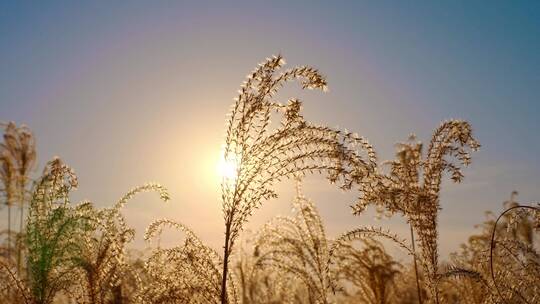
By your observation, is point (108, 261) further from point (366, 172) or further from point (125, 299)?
point (125, 299)

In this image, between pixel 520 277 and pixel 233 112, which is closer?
→ pixel 233 112

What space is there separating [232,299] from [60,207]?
2749 mm

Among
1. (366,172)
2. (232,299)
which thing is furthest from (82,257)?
A: (366,172)

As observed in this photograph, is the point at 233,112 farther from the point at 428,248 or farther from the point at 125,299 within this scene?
the point at 125,299

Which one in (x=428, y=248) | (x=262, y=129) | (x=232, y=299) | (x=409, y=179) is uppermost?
(x=409, y=179)

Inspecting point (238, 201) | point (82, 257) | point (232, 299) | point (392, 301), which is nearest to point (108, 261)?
point (82, 257)

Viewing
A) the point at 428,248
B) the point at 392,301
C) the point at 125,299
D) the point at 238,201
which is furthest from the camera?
the point at 125,299

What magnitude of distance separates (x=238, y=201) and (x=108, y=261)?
2760 millimetres

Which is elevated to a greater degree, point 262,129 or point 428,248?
point 262,129

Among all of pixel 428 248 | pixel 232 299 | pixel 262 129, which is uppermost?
pixel 262 129

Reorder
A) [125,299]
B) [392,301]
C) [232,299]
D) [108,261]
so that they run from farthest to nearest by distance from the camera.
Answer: [125,299]
[392,301]
[108,261]
[232,299]

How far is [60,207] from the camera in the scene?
646 centimetres

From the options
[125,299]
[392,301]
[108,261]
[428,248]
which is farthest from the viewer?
[125,299]

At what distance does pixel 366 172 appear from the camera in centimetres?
416
